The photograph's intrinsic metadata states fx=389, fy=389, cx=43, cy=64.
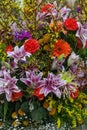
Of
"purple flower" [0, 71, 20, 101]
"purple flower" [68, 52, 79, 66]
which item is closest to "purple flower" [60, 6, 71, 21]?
"purple flower" [68, 52, 79, 66]

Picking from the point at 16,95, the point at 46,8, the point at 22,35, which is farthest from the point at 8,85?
the point at 46,8

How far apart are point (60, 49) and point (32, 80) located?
107 mm

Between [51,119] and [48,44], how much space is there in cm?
18

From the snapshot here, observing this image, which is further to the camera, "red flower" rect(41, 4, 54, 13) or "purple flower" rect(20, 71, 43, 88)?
"red flower" rect(41, 4, 54, 13)

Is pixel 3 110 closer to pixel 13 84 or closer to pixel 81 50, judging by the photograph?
pixel 13 84

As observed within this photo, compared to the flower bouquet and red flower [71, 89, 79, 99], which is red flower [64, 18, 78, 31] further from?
red flower [71, 89, 79, 99]

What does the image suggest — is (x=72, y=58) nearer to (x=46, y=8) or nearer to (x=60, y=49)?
(x=60, y=49)

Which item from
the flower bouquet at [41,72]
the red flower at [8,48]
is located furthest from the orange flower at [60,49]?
the red flower at [8,48]

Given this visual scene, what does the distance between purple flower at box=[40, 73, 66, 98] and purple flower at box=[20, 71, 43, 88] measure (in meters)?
0.01

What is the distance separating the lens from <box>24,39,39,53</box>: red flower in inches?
35.9

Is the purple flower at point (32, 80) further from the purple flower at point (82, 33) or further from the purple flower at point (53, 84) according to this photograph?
the purple flower at point (82, 33)

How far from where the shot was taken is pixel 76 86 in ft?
3.06

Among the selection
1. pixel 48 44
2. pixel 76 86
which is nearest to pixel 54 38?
pixel 48 44

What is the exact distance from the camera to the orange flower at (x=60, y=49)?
93cm
